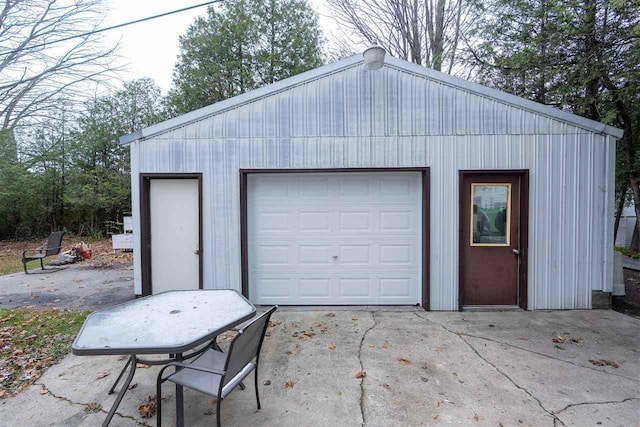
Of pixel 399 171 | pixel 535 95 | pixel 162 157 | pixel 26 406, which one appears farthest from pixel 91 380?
pixel 535 95

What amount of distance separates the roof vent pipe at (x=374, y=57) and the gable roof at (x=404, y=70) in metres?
0.16

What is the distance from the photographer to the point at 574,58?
6305 mm

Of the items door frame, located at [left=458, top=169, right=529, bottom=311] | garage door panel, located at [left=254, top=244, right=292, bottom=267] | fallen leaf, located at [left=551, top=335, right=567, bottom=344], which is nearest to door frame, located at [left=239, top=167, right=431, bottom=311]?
garage door panel, located at [left=254, top=244, right=292, bottom=267]

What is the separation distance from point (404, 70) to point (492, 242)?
10.1 ft

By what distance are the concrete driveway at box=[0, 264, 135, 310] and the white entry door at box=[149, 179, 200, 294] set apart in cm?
110

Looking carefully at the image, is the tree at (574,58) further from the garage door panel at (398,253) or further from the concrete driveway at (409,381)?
the garage door panel at (398,253)

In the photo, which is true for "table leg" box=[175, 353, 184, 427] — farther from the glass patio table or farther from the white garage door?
the white garage door

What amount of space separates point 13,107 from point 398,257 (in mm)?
5927

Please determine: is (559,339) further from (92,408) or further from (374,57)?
(92,408)

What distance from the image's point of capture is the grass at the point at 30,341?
2908 mm

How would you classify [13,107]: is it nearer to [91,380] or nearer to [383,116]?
[91,380]

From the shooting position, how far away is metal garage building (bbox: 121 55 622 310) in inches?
180

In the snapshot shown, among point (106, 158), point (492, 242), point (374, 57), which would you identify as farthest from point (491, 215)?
point (106, 158)

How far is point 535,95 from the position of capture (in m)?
7.27
